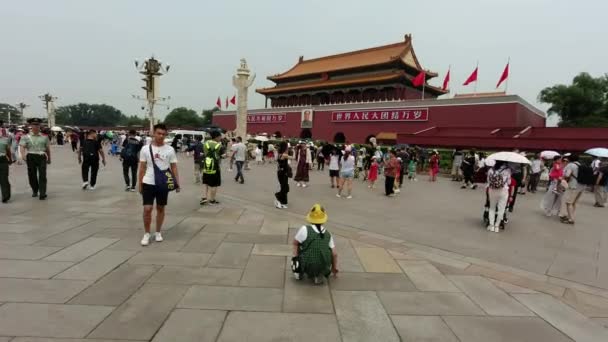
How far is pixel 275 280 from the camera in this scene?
3.50 metres

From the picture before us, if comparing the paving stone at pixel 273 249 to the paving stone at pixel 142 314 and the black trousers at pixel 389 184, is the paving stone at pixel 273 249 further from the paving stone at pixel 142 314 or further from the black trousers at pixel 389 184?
the black trousers at pixel 389 184

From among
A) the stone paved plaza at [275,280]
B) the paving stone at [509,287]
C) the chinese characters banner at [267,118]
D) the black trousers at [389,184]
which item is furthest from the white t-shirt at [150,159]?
the chinese characters banner at [267,118]

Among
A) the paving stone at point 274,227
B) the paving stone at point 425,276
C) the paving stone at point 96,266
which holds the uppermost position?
the paving stone at point 96,266

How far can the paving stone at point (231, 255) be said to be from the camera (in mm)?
3881

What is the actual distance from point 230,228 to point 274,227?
2.39 ft

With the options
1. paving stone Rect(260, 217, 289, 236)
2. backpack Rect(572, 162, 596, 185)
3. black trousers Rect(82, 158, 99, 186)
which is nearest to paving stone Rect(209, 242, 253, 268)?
paving stone Rect(260, 217, 289, 236)

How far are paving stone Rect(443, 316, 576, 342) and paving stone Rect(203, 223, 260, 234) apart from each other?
10.7 ft

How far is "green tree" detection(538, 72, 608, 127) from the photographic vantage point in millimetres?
35219

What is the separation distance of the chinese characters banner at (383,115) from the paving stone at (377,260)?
2499 centimetres

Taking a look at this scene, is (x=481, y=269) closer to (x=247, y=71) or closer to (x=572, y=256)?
(x=572, y=256)

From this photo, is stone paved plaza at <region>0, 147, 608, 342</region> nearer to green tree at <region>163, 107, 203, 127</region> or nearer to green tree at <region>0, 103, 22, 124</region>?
green tree at <region>163, 107, 203, 127</region>

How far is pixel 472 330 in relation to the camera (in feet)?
8.96

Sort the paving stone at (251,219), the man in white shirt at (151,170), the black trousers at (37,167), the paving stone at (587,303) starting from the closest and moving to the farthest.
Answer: the paving stone at (587,303)
the man in white shirt at (151,170)
the paving stone at (251,219)
the black trousers at (37,167)

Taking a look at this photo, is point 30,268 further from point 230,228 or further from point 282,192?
point 282,192
